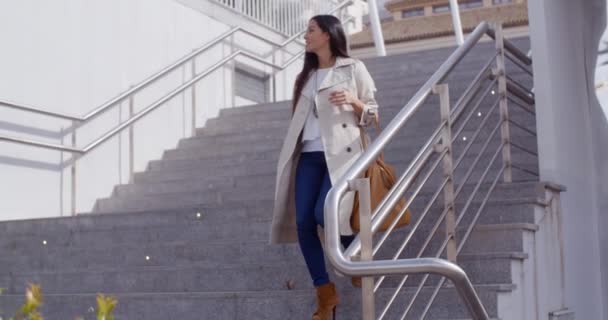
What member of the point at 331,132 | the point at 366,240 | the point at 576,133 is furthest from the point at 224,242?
the point at 366,240

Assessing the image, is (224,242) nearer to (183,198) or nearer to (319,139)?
(319,139)

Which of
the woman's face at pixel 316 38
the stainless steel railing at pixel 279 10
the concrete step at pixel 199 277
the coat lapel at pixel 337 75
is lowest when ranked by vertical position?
the concrete step at pixel 199 277

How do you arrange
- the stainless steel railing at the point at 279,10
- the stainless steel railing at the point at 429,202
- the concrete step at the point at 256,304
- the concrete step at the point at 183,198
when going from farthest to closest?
1. the stainless steel railing at the point at 279,10
2. the concrete step at the point at 183,198
3. the concrete step at the point at 256,304
4. the stainless steel railing at the point at 429,202

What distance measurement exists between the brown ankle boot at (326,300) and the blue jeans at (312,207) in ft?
0.12

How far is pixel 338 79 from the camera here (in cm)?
513

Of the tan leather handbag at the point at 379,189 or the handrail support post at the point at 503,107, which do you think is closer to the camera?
the tan leather handbag at the point at 379,189

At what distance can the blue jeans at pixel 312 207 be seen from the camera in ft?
16.0

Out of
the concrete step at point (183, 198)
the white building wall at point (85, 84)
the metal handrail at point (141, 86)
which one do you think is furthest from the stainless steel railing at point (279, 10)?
the concrete step at point (183, 198)

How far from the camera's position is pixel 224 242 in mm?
6324

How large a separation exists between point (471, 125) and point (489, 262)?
2955mm

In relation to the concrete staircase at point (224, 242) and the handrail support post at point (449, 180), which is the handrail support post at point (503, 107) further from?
the handrail support post at point (449, 180)

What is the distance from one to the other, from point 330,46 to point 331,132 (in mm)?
491

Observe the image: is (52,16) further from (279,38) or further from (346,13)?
(346,13)

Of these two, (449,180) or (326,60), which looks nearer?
(449,180)
